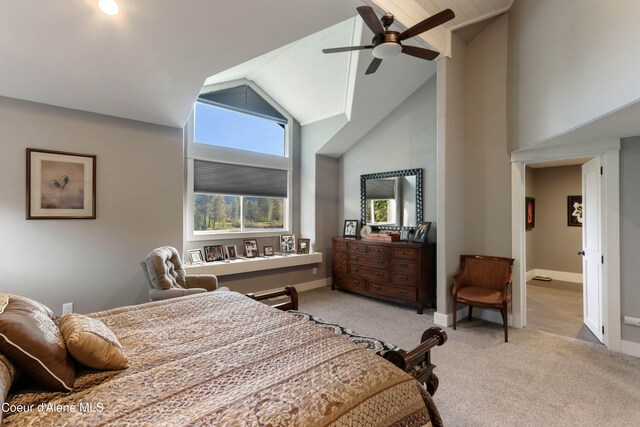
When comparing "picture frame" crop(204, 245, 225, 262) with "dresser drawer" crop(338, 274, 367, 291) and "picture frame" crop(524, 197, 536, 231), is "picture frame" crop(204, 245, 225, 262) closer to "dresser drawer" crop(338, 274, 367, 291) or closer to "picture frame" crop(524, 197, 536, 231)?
"dresser drawer" crop(338, 274, 367, 291)

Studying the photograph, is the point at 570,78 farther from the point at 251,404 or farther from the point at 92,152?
the point at 92,152

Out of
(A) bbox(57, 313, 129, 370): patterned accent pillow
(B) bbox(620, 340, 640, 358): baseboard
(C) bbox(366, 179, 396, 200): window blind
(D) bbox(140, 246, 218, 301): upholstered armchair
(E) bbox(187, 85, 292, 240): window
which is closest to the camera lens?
(A) bbox(57, 313, 129, 370): patterned accent pillow

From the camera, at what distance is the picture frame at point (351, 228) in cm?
531

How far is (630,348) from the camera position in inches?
112

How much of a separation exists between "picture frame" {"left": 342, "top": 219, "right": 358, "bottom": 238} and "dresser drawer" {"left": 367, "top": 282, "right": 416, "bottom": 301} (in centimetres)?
103

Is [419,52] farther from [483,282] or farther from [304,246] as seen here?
[304,246]

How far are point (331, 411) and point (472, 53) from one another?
4500 millimetres

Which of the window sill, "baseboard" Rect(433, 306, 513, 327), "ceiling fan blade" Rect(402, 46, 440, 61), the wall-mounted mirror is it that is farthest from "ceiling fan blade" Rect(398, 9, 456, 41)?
the window sill

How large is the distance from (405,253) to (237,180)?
2.90m

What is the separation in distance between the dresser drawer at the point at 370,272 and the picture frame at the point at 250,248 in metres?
1.61

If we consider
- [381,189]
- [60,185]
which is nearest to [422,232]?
[381,189]

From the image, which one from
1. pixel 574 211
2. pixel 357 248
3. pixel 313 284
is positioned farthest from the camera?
pixel 574 211

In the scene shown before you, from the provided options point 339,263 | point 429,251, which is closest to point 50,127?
point 339,263

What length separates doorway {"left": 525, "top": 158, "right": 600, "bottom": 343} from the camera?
18.1 feet
